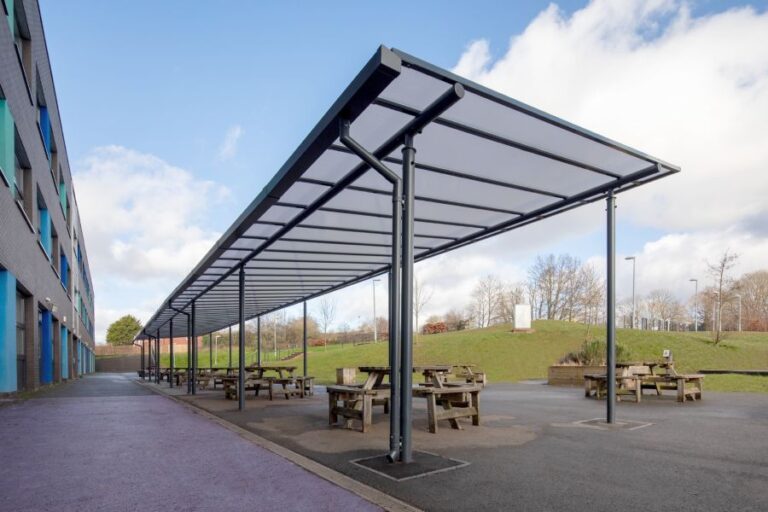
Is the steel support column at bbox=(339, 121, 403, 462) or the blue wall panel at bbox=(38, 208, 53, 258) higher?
the blue wall panel at bbox=(38, 208, 53, 258)

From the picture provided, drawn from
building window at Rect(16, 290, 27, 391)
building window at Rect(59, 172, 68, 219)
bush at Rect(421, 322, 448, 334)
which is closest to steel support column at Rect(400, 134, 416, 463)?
building window at Rect(16, 290, 27, 391)

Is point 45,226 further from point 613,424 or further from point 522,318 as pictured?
point 522,318

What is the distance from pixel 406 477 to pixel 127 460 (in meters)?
3.43

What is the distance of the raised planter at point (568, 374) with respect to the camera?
690 inches

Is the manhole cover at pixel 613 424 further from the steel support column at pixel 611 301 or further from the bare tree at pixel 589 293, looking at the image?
the bare tree at pixel 589 293

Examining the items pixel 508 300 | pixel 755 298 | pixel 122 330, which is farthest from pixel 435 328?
pixel 122 330

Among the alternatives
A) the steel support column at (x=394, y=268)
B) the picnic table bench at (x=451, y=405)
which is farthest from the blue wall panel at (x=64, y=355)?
the steel support column at (x=394, y=268)

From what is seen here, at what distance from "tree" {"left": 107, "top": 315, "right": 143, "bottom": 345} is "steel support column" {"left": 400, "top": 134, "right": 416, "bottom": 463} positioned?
98982 mm

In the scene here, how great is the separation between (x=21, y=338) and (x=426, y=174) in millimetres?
14802

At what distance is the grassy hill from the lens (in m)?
27.1

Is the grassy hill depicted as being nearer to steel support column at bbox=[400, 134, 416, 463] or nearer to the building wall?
the building wall

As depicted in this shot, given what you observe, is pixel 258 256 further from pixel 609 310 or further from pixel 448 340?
pixel 448 340

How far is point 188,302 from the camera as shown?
2006cm

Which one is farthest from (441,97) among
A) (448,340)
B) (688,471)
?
(448,340)
